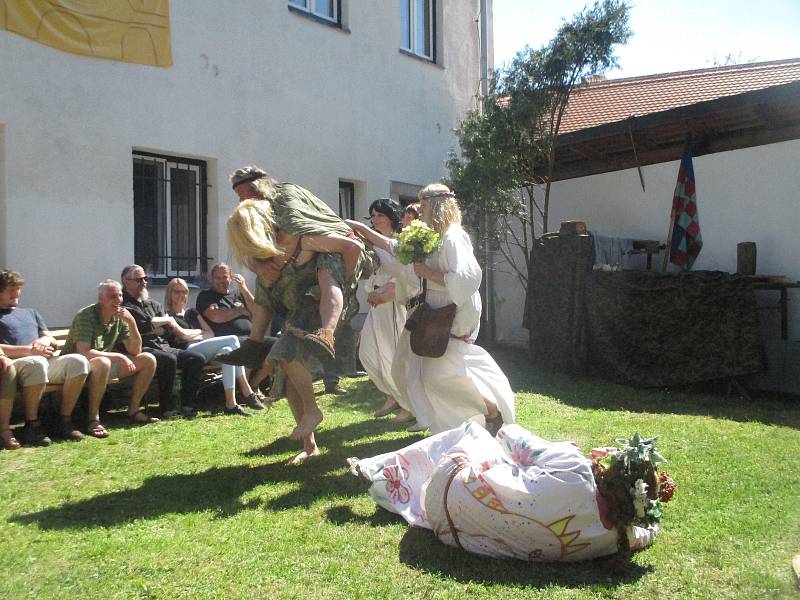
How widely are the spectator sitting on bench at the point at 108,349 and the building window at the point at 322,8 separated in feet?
19.1

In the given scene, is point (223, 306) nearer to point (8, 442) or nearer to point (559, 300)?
point (8, 442)

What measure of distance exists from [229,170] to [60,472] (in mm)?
5258

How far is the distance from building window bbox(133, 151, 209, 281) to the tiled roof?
5.96 metres

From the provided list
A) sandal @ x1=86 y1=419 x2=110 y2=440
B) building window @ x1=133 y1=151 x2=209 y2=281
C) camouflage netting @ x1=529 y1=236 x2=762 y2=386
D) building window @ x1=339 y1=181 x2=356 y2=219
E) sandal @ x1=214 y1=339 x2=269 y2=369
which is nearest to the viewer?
sandal @ x1=214 y1=339 x2=269 y2=369

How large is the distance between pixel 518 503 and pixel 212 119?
7.36m

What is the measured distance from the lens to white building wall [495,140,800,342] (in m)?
9.41

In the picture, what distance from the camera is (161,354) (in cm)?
736

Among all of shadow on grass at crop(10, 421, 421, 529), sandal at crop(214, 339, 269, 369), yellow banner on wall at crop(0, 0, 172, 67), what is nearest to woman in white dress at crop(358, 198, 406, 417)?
shadow on grass at crop(10, 421, 421, 529)

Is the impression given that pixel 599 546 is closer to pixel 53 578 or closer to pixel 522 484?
pixel 522 484

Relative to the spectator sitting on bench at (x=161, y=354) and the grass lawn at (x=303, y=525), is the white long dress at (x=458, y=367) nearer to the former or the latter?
the grass lawn at (x=303, y=525)

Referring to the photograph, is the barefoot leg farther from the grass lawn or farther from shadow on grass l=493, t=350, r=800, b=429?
shadow on grass l=493, t=350, r=800, b=429

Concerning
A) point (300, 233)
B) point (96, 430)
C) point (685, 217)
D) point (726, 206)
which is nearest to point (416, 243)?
point (300, 233)

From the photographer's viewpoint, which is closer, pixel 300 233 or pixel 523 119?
pixel 300 233

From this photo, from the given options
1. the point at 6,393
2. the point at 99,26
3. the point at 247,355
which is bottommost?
the point at 6,393
